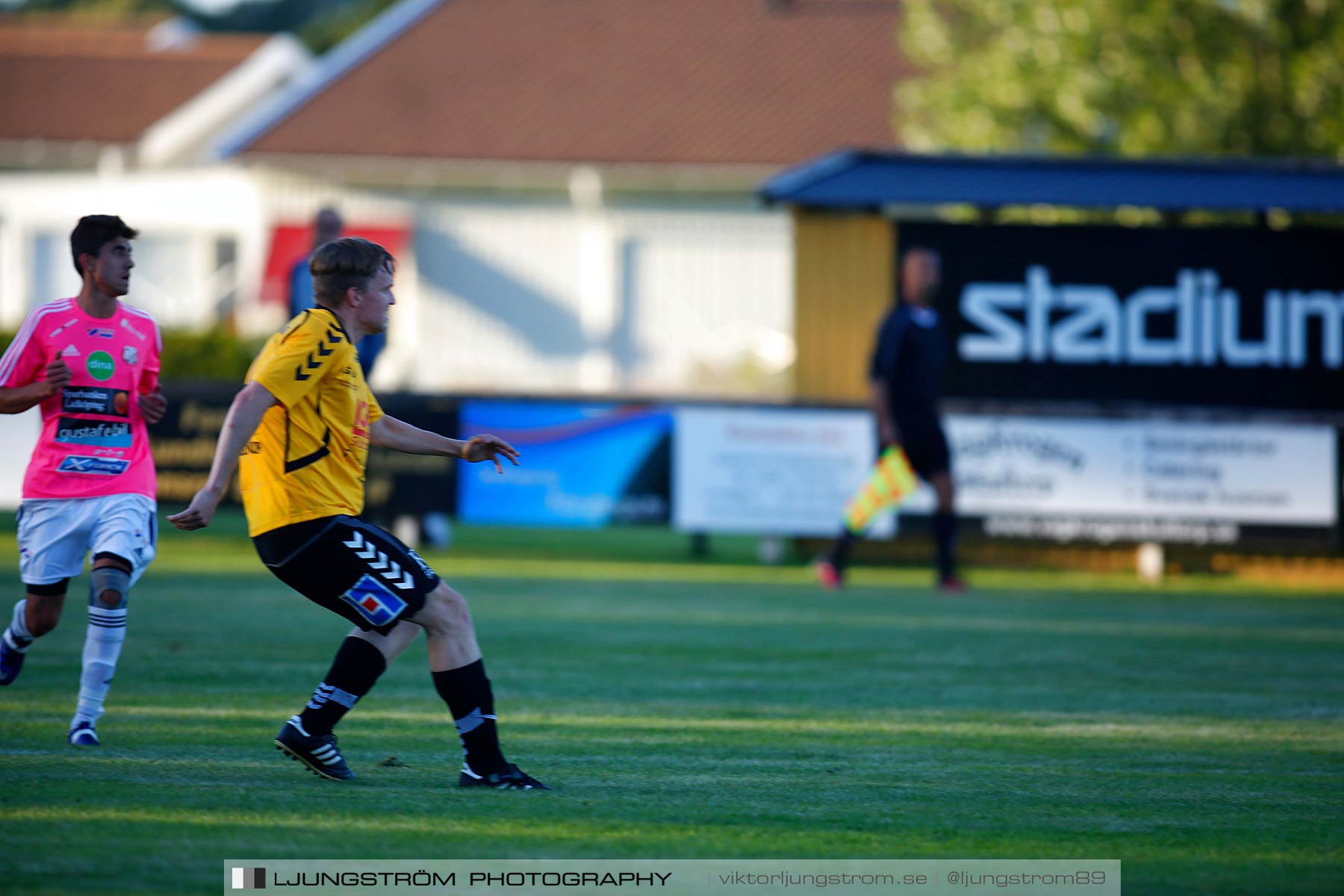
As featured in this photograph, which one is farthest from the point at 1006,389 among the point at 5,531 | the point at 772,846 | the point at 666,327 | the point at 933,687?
the point at 666,327

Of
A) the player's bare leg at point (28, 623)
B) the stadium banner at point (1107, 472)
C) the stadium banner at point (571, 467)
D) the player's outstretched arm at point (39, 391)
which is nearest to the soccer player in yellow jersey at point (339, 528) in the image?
the player's outstretched arm at point (39, 391)

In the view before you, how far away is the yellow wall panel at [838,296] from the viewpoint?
15.1 metres

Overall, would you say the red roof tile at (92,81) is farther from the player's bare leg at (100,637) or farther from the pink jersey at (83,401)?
the player's bare leg at (100,637)

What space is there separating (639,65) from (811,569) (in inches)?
821

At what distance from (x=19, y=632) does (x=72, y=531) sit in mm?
484

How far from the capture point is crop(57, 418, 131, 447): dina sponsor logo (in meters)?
6.48

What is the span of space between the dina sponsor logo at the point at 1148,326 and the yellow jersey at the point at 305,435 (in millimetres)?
10124

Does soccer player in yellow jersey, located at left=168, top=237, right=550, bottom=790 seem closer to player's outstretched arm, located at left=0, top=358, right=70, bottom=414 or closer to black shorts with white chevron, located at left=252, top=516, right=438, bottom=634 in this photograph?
black shorts with white chevron, located at left=252, top=516, right=438, bottom=634

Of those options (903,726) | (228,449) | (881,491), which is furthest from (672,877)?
(881,491)

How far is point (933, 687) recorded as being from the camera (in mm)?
8211

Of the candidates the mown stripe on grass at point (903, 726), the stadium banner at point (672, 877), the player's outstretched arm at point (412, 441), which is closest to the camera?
the stadium banner at point (672, 877)

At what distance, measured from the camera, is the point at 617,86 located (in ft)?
107

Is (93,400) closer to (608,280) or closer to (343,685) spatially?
(343,685)

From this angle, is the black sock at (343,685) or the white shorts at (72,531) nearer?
the black sock at (343,685)
